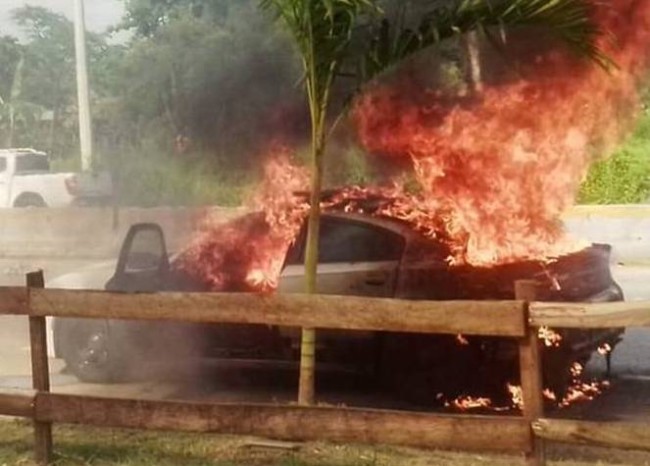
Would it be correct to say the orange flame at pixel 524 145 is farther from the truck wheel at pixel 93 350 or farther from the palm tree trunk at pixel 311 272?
the truck wheel at pixel 93 350

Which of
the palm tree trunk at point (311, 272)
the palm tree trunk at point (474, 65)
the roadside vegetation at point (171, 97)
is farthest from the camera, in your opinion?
the roadside vegetation at point (171, 97)

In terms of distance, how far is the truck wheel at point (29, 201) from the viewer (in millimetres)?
10853

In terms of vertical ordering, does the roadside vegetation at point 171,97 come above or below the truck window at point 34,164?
above

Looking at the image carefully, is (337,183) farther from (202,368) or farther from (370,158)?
(202,368)

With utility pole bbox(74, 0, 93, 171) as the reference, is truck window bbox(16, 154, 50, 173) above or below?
below

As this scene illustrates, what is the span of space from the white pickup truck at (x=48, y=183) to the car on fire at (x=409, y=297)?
80.5 inches

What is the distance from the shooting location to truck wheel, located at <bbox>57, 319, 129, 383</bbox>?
9.15m

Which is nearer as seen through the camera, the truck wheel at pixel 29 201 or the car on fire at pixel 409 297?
the car on fire at pixel 409 297

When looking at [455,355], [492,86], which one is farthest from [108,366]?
[492,86]

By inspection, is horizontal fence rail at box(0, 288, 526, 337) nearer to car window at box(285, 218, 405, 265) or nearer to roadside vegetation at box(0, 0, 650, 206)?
car window at box(285, 218, 405, 265)

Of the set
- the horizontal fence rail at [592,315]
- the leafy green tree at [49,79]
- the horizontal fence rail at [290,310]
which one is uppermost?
the leafy green tree at [49,79]

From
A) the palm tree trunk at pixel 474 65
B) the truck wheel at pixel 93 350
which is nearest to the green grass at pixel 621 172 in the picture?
the palm tree trunk at pixel 474 65

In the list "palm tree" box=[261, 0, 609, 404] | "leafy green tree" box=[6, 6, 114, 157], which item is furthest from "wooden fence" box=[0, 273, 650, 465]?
"leafy green tree" box=[6, 6, 114, 157]

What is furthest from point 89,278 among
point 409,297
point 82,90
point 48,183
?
point 409,297
